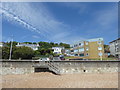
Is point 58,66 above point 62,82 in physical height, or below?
above

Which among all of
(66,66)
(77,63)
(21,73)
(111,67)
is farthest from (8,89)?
(111,67)

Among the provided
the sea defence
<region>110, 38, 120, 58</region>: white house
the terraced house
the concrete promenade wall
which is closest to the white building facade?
<region>110, 38, 120, 58</region>: white house

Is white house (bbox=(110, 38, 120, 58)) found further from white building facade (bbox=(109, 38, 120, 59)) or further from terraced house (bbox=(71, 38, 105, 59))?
terraced house (bbox=(71, 38, 105, 59))

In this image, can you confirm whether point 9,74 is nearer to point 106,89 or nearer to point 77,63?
point 77,63

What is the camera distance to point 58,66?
52.2 feet

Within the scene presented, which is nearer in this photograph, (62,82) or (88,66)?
(62,82)

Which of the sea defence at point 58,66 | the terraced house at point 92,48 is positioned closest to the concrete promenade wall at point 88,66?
the sea defence at point 58,66

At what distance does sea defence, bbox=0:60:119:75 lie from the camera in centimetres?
1543

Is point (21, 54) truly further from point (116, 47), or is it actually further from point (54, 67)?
point (116, 47)

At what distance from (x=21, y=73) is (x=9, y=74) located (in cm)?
178

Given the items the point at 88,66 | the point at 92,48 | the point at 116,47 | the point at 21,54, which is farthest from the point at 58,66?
the point at 116,47

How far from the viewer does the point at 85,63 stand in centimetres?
1625

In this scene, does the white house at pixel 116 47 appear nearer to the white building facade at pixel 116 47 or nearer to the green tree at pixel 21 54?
the white building facade at pixel 116 47

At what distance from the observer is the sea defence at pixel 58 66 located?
15.4 m
